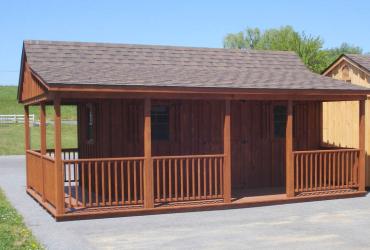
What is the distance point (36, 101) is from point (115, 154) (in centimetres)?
224

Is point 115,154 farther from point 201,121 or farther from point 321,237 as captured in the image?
point 321,237

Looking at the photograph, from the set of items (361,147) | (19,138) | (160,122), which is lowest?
(19,138)

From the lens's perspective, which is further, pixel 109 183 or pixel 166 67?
pixel 166 67

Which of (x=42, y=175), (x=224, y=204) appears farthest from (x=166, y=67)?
(x=42, y=175)

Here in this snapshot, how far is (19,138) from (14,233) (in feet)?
96.0

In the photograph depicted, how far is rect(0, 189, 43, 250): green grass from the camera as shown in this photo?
8.41m

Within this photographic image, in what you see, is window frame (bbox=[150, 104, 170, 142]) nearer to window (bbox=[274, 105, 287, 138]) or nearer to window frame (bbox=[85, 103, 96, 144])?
window frame (bbox=[85, 103, 96, 144])

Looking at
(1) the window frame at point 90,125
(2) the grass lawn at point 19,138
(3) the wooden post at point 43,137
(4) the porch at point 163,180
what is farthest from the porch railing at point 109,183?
(2) the grass lawn at point 19,138

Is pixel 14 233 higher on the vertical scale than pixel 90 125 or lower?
lower

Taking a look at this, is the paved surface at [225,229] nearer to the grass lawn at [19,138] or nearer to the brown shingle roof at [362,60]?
the brown shingle roof at [362,60]

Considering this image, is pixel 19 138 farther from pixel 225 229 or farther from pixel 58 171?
pixel 225 229

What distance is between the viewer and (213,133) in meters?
14.0

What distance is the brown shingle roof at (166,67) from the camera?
38.1 ft

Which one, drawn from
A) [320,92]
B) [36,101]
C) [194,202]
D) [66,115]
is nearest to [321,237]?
[194,202]
